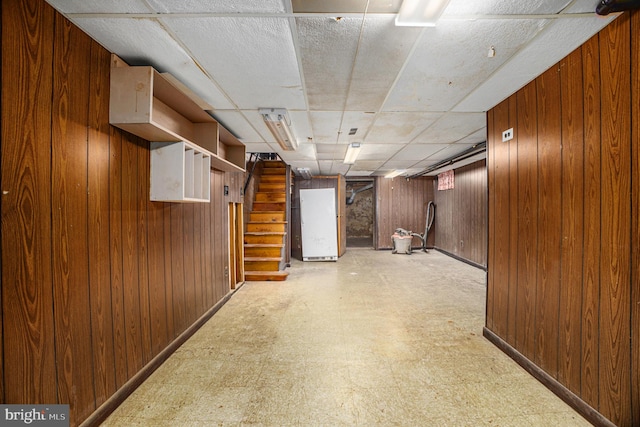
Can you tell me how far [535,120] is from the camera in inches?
74.9

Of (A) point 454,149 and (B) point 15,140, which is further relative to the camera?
(A) point 454,149

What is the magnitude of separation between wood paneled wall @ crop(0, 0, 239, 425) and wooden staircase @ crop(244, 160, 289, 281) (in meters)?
2.64

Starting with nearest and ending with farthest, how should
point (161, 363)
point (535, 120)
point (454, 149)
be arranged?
point (535, 120) → point (161, 363) → point (454, 149)

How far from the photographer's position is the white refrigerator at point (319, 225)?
20.7 feet

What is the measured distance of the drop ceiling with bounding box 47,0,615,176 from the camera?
1260 mm

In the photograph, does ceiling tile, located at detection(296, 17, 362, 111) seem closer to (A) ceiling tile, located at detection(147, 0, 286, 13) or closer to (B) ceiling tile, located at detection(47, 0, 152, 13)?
(A) ceiling tile, located at detection(147, 0, 286, 13)

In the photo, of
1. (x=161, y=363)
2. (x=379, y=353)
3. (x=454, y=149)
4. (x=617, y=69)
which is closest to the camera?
(x=617, y=69)

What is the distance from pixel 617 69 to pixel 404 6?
3.89 feet

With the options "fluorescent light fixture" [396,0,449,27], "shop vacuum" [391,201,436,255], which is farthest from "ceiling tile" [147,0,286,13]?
"shop vacuum" [391,201,436,255]

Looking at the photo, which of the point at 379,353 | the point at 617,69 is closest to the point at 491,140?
the point at 617,69

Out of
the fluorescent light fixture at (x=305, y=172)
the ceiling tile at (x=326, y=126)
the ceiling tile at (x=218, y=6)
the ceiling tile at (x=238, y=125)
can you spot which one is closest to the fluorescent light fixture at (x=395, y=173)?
the fluorescent light fixture at (x=305, y=172)

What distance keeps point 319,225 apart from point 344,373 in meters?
4.53

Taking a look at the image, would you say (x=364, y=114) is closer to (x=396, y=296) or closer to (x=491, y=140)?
(x=491, y=140)

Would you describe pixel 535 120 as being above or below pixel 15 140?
above
